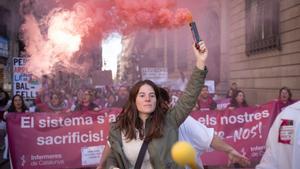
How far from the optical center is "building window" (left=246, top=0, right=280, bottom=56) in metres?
12.7

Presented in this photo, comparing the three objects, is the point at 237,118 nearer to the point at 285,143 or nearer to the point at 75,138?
the point at 75,138

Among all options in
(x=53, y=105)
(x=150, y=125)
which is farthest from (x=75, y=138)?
(x=150, y=125)

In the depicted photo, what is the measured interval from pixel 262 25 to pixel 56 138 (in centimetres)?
852

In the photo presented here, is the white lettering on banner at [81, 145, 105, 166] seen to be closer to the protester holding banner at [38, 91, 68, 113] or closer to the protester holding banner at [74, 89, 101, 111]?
the protester holding banner at [74, 89, 101, 111]

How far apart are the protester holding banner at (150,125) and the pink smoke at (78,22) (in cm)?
410

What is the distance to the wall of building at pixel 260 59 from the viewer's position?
11969 mm

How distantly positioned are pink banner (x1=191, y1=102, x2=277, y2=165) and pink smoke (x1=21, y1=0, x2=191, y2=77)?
1.59m

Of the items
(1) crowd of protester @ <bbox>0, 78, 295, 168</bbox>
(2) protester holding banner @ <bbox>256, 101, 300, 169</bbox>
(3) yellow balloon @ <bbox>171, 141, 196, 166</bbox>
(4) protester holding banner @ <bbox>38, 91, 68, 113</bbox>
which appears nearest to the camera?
(3) yellow balloon @ <bbox>171, 141, 196, 166</bbox>

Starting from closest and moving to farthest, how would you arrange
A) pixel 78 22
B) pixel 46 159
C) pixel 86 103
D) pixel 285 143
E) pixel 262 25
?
1. pixel 285 143
2. pixel 46 159
3. pixel 86 103
4. pixel 78 22
5. pixel 262 25

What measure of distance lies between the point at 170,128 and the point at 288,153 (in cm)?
77

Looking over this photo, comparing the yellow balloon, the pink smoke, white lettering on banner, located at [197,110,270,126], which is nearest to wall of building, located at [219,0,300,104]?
the pink smoke

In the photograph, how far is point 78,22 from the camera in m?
8.53

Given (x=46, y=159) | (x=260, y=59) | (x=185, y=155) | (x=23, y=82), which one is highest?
(x=260, y=59)

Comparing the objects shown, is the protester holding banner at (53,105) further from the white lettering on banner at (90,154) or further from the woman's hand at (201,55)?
the woman's hand at (201,55)
